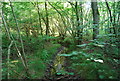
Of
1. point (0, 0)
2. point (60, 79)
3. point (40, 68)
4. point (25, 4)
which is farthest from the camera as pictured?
point (25, 4)

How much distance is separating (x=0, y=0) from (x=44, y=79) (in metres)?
3.79

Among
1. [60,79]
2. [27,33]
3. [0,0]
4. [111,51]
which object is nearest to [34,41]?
[27,33]

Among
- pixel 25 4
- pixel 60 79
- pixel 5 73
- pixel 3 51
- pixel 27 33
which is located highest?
pixel 25 4

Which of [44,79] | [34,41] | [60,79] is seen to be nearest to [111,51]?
[60,79]

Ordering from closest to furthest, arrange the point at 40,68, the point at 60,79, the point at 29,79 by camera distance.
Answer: the point at 29,79, the point at 60,79, the point at 40,68

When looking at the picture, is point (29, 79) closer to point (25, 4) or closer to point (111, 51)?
point (111, 51)

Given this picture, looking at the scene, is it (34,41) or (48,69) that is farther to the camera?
(34,41)

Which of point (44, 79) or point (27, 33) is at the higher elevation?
point (27, 33)

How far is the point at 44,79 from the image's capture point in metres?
3.82

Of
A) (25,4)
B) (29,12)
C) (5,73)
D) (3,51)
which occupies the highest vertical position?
(25,4)

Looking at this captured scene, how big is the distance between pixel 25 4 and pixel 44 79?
460 cm

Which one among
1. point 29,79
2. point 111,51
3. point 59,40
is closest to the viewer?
point 111,51

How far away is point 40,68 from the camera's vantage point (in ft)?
14.7

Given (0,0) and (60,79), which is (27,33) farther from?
(60,79)
